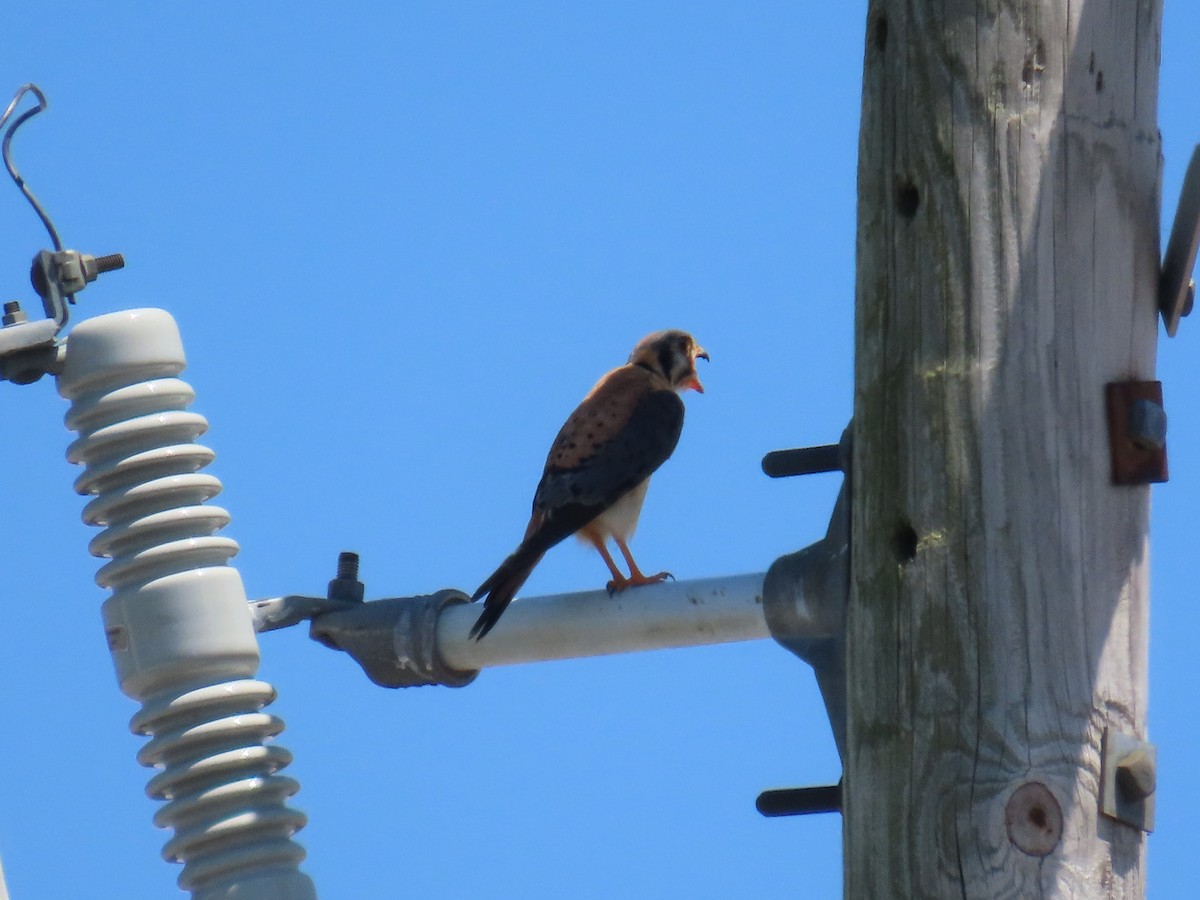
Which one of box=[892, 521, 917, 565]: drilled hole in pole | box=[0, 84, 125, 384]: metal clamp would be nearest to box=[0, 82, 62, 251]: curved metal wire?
box=[0, 84, 125, 384]: metal clamp

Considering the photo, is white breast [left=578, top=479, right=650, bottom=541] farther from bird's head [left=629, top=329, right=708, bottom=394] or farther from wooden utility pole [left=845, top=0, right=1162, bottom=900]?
wooden utility pole [left=845, top=0, right=1162, bottom=900]

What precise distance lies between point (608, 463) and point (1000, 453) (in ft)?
10.7

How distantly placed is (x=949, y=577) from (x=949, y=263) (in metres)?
0.45

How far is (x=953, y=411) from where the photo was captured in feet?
8.99

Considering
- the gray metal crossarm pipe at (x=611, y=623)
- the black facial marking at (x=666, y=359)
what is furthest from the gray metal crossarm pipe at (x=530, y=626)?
the black facial marking at (x=666, y=359)

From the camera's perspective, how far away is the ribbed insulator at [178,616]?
3.82m

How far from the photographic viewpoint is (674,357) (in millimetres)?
6797

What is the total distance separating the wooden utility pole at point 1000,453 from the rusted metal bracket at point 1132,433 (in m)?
0.02

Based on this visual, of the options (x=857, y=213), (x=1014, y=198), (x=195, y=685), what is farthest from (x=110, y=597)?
(x=1014, y=198)

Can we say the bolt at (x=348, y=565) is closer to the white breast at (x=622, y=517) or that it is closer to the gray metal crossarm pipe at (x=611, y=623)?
the gray metal crossarm pipe at (x=611, y=623)

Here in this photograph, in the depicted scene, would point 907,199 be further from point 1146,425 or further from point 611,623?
point 611,623

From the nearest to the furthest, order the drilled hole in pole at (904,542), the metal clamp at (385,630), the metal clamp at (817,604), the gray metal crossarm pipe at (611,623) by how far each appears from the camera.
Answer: the drilled hole in pole at (904,542) < the metal clamp at (817,604) < the gray metal crossarm pipe at (611,623) < the metal clamp at (385,630)

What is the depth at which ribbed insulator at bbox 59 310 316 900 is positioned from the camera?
3816 mm

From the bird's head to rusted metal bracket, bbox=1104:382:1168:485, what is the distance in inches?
160
